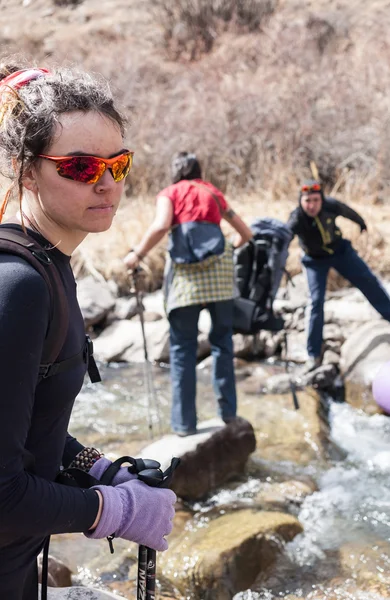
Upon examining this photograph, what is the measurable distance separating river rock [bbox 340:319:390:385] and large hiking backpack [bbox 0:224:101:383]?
4920 millimetres

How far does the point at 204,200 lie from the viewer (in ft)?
13.8

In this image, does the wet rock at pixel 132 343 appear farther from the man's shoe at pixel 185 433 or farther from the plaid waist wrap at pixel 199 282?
the plaid waist wrap at pixel 199 282

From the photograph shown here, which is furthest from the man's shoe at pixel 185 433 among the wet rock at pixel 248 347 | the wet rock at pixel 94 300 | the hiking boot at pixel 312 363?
the wet rock at pixel 94 300

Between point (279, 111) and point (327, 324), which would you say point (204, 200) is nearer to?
point (327, 324)

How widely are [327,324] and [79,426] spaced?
2896mm

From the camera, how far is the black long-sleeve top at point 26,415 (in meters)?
Result: 1.10

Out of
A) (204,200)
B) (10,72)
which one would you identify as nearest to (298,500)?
(204,200)

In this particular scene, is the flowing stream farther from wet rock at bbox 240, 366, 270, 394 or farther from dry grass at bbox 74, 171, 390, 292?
dry grass at bbox 74, 171, 390, 292

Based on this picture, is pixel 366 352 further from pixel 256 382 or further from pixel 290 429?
pixel 290 429

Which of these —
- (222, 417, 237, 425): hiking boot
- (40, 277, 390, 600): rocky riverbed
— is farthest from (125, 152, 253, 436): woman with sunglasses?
(40, 277, 390, 600): rocky riverbed

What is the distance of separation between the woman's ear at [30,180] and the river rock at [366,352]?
490cm

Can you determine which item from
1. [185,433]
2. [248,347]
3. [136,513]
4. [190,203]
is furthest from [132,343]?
[136,513]

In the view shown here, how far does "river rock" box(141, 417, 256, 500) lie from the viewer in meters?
4.08

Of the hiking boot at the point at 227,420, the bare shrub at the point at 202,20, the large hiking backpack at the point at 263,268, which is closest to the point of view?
the hiking boot at the point at 227,420
